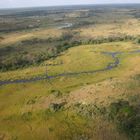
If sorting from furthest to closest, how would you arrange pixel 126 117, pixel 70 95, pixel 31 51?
pixel 31 51
pixel 70 95
pixel 126 117

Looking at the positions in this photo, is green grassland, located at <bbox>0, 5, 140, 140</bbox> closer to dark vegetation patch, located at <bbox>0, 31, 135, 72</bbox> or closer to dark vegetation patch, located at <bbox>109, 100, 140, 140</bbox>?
dark vegetation patch, located at <bbox>109, 100, 140, 140</bbox>

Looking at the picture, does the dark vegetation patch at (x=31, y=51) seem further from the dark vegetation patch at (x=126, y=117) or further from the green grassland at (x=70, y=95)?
the dark vegetation patch at (x=126, y=117)

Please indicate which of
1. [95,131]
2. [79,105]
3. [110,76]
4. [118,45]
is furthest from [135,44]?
[95,131]

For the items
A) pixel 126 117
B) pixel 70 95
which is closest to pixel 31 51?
pixel 70 95

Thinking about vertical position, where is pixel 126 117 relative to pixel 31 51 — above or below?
above

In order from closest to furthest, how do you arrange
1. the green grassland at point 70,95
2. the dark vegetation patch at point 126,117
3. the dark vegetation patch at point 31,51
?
the dark vegetation patch at point 126,117
the green grassland at point 70,95
the dark vegetation patch at point 31,51

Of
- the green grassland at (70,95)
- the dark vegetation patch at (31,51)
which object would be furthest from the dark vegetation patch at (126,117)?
the dark vegetation patch at (31,51)

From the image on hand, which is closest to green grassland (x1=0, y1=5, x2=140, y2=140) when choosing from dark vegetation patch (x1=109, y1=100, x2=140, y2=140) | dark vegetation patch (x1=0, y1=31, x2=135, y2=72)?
dark vegetation patch (x1=109, y1=100, x2=140, y2=140)

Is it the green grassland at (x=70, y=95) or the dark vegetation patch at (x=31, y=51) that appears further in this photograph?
the dark vegetation patch at (x=31, y=51)

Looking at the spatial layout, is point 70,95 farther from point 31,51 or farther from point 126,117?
point 31,51

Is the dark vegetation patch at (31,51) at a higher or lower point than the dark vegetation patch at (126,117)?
lower

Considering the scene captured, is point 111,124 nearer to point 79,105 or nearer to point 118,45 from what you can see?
point 79,105
